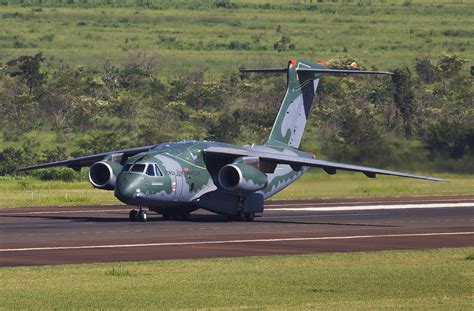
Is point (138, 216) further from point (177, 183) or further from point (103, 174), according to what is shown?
point (103, 174)

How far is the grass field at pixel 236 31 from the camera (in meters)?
132

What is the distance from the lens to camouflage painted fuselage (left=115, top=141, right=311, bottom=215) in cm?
4159

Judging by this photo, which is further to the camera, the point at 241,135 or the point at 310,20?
the point at 310,20

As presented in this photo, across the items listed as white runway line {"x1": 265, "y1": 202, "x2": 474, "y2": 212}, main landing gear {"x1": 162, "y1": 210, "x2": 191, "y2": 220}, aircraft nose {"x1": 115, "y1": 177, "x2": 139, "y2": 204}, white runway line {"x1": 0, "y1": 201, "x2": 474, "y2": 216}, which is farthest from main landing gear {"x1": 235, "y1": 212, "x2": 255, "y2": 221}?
white runway line {"x1": 0, "y1": 201, "x2": 474, "y2": 216}

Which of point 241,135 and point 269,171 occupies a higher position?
point 269,171

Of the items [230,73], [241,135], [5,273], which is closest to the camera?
[5,273]

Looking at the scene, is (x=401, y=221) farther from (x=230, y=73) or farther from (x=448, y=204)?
(x=230, y=73)

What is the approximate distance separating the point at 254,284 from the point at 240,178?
18.3 meters

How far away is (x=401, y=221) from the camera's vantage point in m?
44.3

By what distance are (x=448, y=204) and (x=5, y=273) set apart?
1237 inches

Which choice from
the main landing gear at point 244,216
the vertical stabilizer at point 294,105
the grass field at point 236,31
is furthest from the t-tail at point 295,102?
the grass field at point 236,31

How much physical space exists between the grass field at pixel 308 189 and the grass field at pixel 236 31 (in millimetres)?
60654

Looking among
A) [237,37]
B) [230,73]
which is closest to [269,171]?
[230,73]

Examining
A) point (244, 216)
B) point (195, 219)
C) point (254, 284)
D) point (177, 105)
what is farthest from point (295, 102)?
point (177, 105)
